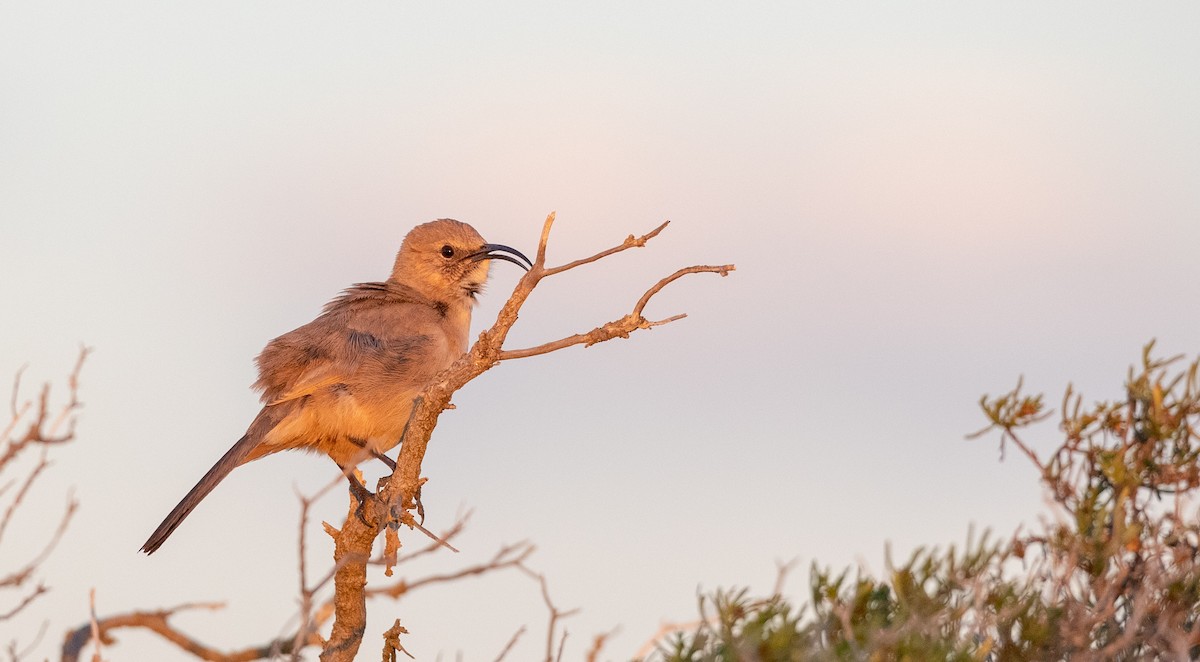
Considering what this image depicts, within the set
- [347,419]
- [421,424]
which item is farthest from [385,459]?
[421,424]

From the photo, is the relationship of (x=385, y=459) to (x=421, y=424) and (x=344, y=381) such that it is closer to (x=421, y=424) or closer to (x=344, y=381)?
(x=344, y=381)

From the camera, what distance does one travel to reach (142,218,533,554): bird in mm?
6418

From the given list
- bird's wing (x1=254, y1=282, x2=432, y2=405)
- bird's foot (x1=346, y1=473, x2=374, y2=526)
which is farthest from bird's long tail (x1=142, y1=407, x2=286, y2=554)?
bird's foot (x1=346, y1=473, x2=374, y2=526)

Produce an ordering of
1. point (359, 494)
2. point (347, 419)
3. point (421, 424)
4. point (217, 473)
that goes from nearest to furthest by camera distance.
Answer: point (421, 424), point (359, 494), point (217, 473), point (347, 419)

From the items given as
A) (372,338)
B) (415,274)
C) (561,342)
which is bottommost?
(561,342)

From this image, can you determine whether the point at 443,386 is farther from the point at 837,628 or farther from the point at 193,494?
the point at 837,628

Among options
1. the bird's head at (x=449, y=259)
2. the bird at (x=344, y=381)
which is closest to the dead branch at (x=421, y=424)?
the bird at (x=344, y=381)

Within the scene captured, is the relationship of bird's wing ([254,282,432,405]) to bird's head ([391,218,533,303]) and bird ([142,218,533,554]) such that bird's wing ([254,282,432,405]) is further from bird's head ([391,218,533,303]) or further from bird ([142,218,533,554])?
bird's head ([391,218,533,303])

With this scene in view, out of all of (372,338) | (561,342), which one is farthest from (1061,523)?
(372,338)

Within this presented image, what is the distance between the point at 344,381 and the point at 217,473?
0.77 meters

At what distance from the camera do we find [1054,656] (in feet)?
11.1

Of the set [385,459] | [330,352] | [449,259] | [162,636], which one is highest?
[449,259]

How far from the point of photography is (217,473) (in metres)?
6.30

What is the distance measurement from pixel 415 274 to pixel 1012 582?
16.5 ft
